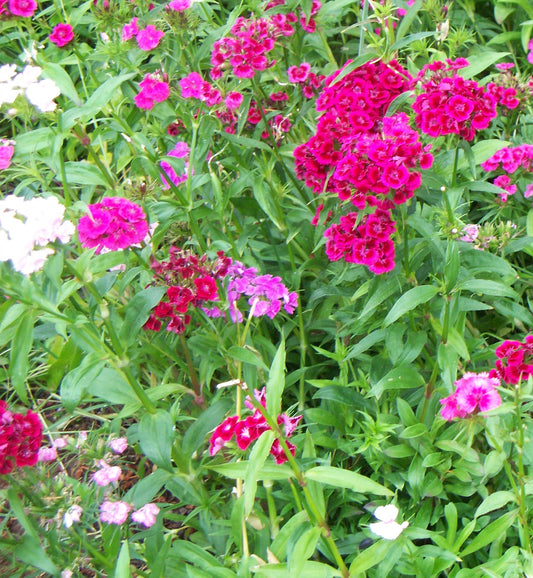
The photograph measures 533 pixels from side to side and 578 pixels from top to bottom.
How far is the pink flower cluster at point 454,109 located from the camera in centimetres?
197

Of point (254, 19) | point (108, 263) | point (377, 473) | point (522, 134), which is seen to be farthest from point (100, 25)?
point (377, 473)

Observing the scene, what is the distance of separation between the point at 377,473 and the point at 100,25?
2009mm

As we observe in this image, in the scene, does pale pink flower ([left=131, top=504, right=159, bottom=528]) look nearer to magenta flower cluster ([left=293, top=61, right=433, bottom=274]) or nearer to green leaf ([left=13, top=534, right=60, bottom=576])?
green leaf ([left=13, top=534, right=60, bottom=576])

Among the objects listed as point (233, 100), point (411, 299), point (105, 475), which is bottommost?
point (105, 475)

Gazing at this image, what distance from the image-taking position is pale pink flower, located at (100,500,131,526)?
6.79ft

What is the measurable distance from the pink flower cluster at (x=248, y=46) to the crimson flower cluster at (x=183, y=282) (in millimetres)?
723

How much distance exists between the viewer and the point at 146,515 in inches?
84.9

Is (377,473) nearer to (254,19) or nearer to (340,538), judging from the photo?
(340,538)

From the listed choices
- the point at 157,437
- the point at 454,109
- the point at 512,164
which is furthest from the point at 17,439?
the point at 512,164

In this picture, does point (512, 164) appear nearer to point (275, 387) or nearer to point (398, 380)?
point (398, 380)

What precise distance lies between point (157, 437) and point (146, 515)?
0.29 meters

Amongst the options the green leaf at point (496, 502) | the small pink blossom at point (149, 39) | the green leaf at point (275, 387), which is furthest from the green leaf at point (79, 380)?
the small pink blossom at point (149, 39)

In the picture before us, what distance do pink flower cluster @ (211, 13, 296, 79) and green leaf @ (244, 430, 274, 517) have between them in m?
1.45

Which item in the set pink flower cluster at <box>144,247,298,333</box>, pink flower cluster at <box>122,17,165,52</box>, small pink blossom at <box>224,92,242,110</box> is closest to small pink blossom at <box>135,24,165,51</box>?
pink flower cluster at <box>122,17,165,52</box>
